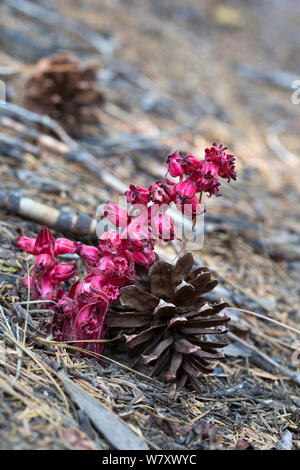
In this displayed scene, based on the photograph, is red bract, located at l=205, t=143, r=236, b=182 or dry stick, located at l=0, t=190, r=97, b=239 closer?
red bract, located at l=205, t=143, r=236, b=182

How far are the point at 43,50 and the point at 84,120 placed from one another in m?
1.37

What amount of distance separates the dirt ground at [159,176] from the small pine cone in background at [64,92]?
0.15m

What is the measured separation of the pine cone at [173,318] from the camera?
71.2 inches

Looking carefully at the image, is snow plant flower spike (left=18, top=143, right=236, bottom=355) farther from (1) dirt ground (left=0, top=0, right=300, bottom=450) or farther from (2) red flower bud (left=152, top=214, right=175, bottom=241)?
(1) dirt ground (left=0, top=0, right=300, bottom=450)

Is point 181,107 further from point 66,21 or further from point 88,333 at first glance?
point 88,333

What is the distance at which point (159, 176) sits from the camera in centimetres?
370

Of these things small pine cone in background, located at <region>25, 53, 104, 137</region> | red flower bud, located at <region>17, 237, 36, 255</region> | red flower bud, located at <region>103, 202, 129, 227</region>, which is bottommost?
red flower bud, located at <region>17, 237, 36, 255</region>

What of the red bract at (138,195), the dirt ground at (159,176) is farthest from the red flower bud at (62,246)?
the red bract at (138,195)

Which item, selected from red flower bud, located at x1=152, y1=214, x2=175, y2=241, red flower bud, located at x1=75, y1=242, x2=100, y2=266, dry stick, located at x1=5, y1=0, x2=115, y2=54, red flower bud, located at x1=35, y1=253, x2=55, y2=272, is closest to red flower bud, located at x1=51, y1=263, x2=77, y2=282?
red flower bud, located at x1=35, y1=253, x2=55, y2=272

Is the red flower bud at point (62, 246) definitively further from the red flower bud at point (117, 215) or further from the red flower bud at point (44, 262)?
the red flower bud at point (117, 215)

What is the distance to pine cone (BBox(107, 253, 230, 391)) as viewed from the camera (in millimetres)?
1810

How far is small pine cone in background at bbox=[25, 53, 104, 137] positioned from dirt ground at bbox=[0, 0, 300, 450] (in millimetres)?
151

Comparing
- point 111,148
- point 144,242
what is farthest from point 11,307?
point 111,148

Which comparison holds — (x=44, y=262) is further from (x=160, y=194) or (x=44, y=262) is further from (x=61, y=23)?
(x=61, y=23)
